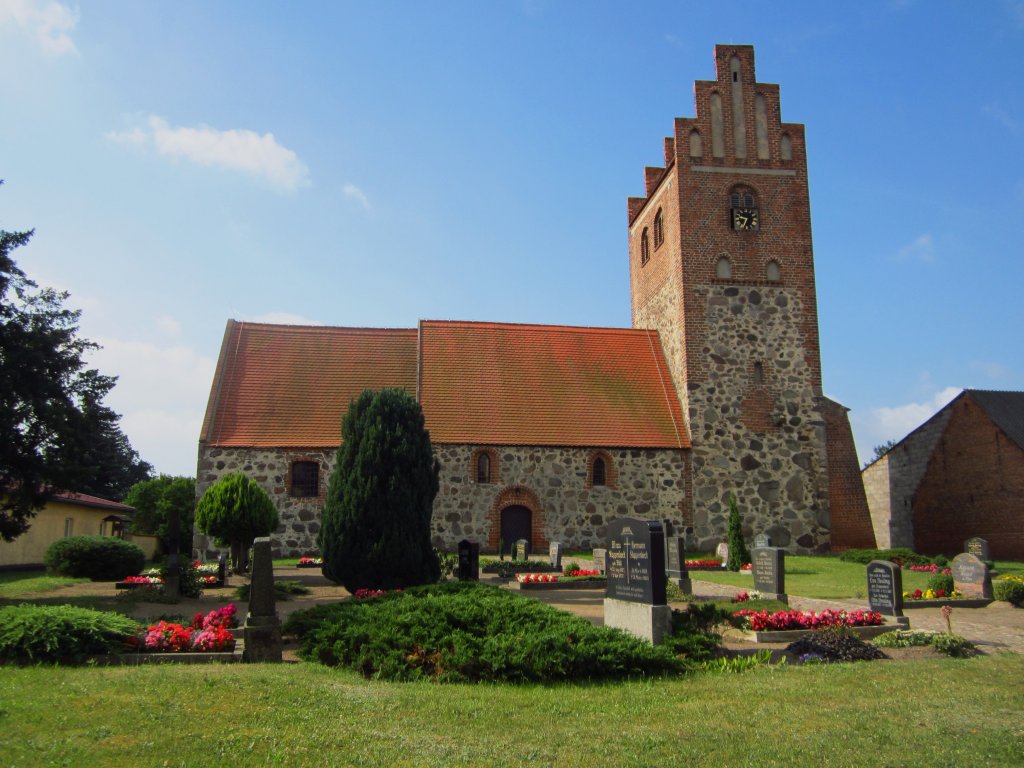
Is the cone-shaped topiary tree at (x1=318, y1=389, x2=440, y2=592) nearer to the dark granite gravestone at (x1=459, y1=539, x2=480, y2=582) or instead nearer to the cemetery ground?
the dark granite gravestone at (x1=459, y1=539, x2=480, y2=582)

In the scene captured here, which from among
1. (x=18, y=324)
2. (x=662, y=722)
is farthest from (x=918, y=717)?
(x=18, y=324)

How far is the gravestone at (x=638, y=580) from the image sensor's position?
372 inches

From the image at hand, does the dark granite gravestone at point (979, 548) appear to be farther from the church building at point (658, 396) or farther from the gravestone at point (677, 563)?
the gravestone at point (677, 563)

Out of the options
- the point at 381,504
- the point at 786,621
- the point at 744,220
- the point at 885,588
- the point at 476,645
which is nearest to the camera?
the point at 476,645

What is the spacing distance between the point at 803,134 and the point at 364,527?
22209 millimetres

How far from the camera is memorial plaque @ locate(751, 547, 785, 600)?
14.5 meters

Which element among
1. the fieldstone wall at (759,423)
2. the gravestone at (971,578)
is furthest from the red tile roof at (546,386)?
the gravestone at (971,578)

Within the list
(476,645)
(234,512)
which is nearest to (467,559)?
(234,512)

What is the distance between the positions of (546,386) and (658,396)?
3.93 m

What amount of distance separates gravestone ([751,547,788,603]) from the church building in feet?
33.2

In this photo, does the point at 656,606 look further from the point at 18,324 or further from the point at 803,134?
the point at 803,134

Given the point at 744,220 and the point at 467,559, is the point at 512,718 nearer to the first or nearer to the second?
the point at 467,559

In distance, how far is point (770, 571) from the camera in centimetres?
1470

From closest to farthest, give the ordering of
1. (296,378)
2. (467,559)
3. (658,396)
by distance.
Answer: (467,559)
(296,378)
(658,396)
